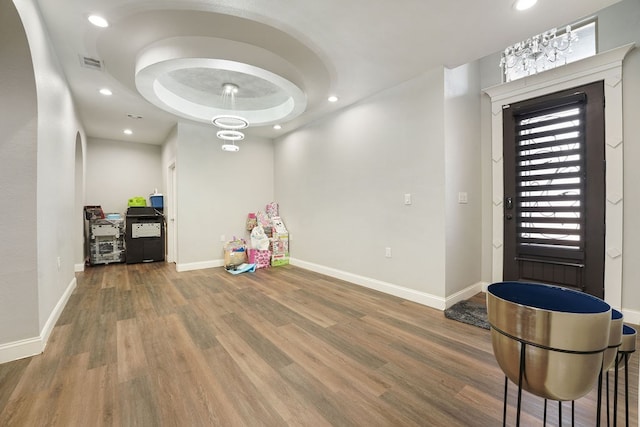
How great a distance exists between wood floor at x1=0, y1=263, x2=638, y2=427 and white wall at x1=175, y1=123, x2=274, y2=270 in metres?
1.68

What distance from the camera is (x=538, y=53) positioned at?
2900mm

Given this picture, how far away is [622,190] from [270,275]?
4.14 meters

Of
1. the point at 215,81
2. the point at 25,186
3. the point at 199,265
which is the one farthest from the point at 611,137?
the point at 199,265

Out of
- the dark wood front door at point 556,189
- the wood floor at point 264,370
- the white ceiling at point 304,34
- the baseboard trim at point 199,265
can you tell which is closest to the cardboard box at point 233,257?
the baseboard trim at point 199,265

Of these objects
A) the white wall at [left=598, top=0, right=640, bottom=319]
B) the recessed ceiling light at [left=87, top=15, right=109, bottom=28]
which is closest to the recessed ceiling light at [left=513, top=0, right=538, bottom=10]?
the white wall at [left=598, top=0, right=640, bottom=319]

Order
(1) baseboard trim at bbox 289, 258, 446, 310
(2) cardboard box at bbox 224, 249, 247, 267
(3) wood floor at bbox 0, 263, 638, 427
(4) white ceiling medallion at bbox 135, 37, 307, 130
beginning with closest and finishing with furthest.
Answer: (3) wood floor at bbox 0, 263, 638, 427 → (4) white ceiling medallion at bbox 135, 37, 307, 130 → (1) baseboard trim at bbox 289, 258, 446, 310 → (2) cardboard box at bbox 224, 249, 247, 267

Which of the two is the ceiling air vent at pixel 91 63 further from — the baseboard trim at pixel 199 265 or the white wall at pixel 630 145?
the white wall at pixel 630 145

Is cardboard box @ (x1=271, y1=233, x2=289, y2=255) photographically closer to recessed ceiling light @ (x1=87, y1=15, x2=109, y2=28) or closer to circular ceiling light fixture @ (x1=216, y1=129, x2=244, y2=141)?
circular ceiling light fixture @ (x1=216, y1=129, x2=244, y2=141)

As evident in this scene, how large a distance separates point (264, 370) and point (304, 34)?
8.68 ft

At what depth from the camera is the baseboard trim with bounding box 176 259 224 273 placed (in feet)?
14.8

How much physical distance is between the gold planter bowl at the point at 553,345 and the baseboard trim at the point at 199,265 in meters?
4.67

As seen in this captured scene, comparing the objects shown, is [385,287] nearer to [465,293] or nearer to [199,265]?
[465,293]

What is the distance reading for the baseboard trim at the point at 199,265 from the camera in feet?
14.8

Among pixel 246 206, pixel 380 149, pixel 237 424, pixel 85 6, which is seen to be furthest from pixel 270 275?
pixel 85 6
